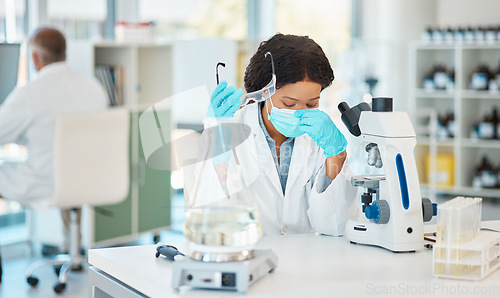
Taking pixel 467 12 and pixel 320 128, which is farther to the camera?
pixel 467 12

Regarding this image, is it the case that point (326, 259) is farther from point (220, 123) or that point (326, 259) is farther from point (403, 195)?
point (220, 123)

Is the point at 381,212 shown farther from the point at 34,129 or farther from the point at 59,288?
the point at 34,129

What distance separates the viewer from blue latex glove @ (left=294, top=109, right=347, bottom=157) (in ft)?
5.92

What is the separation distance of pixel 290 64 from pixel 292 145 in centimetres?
29

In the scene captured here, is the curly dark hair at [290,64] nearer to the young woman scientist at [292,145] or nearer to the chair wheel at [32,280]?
the young woman scientist at [292,145]

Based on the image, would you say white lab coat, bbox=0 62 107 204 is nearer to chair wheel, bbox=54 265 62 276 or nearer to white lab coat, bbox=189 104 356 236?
chair wheel, bbox=54 265 62 276

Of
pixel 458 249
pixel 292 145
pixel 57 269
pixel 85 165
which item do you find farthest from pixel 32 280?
pixel 458 249

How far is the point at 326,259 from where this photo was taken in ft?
Answer: 5.08

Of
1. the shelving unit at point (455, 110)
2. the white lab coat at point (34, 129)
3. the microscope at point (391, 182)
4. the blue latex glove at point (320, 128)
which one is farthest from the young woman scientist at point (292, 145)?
the shelving unit at point (455, 110)

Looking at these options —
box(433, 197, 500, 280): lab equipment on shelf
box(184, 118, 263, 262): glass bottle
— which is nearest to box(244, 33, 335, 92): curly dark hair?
box(184, 118, 263, 262): glass bottle

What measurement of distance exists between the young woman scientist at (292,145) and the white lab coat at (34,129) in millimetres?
1822

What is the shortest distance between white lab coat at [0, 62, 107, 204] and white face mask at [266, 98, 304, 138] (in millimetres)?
2020

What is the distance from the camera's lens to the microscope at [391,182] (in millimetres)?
1597

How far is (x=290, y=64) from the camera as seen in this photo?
1938 millimetres
